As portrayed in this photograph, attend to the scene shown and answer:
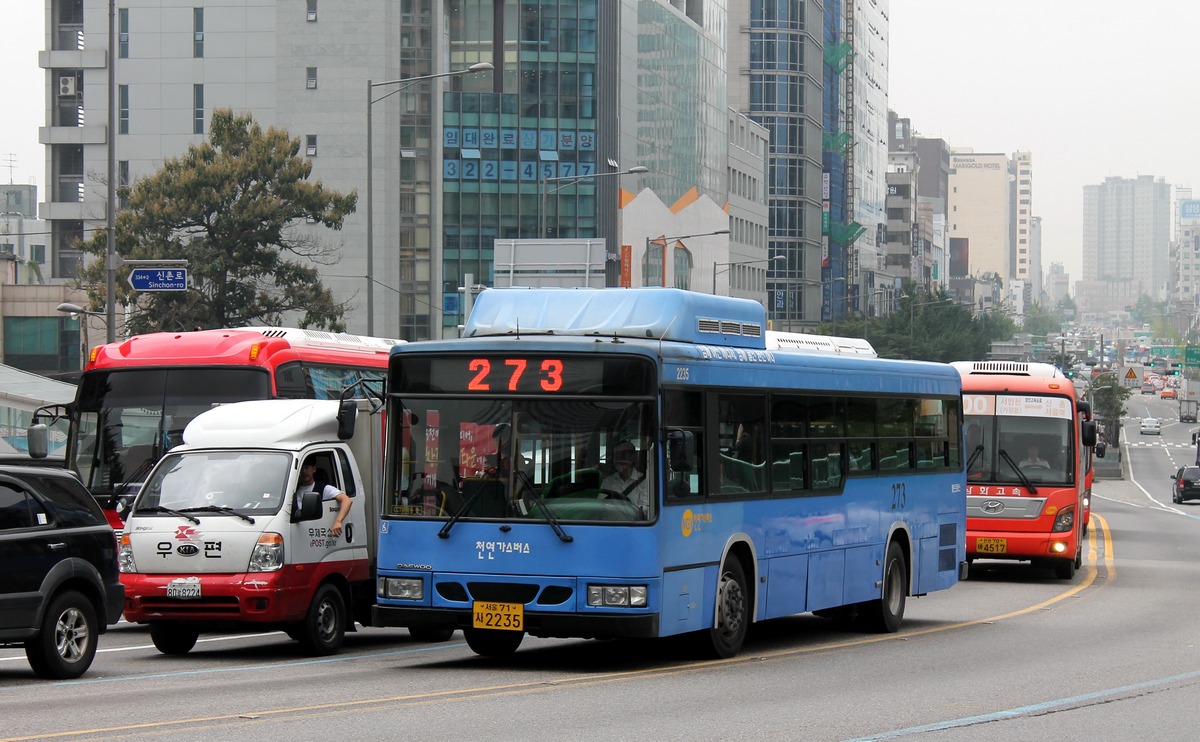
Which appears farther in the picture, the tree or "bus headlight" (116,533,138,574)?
the tree

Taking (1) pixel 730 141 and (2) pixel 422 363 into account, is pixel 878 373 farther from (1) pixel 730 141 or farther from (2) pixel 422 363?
(1) pixel 730 141

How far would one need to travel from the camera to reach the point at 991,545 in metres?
27.0

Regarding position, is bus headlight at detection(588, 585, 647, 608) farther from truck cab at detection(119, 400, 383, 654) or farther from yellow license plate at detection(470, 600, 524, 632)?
truck cab at detection(119, 400, 383, 654)

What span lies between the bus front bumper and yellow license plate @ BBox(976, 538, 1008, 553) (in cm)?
1438

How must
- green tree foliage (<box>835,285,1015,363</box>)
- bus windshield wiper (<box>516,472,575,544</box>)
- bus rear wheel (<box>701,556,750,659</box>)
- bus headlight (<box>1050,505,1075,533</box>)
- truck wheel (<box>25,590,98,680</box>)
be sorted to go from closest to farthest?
bus windshield wiper (<box>516,472,575,544</box>), truck wheel (<box>25,590,98,680</box>), bus rear wheel (<box>701,556,750,659</box>), bus headlight (<box>1050,505,1075,533</box>), green tree foliage (<box>835,285,1015,363</box>)

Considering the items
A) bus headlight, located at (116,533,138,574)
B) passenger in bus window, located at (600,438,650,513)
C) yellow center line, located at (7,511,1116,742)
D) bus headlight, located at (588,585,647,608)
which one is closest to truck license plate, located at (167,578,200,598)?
bus headlight, located at (116,533,138,574)

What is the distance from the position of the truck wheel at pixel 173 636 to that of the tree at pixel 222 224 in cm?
3874

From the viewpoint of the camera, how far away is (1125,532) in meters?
45.9

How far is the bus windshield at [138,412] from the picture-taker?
768 inches

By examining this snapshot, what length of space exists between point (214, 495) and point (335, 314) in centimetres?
4067

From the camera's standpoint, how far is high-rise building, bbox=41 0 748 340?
275 feet

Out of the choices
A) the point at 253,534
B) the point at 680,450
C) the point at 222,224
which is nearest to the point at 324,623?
the point at 253,534

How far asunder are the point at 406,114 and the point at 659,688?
76633 mm

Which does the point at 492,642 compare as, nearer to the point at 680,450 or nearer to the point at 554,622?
the point at 554,622
